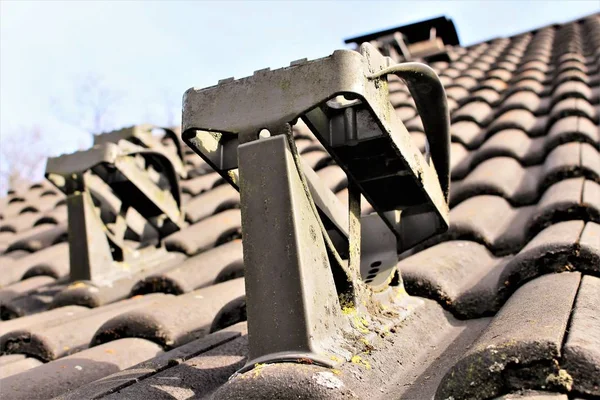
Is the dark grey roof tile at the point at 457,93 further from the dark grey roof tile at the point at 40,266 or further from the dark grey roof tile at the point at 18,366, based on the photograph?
the dark grey roof tile at the point at 18,366

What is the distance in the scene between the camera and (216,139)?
1.38 metres

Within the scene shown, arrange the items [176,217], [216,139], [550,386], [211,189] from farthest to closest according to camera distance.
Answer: [211,189]
[176,217]
[216,139]
[550,386]

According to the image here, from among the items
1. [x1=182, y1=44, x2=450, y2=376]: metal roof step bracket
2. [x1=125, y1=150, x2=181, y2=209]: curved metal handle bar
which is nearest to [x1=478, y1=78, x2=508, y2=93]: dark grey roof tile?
[x1=125, y1=150, x2=181, y2=209]: curved metal handle bar

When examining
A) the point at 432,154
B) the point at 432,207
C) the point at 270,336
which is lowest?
the point at 270,336

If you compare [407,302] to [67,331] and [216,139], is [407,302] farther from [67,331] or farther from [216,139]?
[67,331]

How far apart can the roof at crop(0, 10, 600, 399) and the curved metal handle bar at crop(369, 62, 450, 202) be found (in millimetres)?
288

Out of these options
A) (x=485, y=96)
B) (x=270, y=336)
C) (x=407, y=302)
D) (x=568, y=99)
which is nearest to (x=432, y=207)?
(x=407, y=302)

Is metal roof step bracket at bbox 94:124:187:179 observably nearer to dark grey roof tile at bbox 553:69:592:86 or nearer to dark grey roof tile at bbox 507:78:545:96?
dark grey roof tile at bbox 507:78:545:96

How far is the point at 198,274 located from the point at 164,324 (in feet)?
2.10

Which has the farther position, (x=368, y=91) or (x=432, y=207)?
(x=432, y=207)

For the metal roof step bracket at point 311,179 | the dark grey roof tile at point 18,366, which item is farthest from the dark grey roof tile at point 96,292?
the metal roof step bracket at point 311,179

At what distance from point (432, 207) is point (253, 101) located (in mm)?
611

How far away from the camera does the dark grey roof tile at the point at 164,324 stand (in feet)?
5.55

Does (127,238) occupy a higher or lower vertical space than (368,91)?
lower
